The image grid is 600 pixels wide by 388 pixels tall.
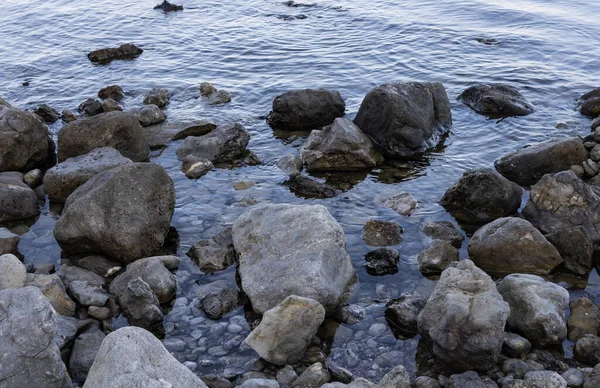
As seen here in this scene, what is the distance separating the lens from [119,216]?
12094mm

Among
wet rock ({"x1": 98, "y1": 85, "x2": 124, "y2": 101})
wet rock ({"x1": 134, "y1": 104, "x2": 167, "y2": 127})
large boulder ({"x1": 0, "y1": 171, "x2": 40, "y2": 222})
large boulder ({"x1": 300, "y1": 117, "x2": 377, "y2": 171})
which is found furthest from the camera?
wet rock ({"x1": 98, "y1": 85, "x2": 124, "y2": 101})

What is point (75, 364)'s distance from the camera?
9320mm

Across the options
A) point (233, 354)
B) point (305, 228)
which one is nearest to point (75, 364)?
point (233, 354)

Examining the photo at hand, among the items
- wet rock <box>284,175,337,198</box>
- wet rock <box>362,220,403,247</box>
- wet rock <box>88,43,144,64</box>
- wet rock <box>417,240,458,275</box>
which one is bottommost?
wet rock <box>88,43,144,64</box>

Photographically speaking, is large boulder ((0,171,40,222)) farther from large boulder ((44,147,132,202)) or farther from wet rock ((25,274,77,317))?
wet rock ((25,274,77,317))

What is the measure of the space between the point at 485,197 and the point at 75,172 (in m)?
8.61

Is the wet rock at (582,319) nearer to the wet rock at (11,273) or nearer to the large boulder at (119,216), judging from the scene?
the large boulder at (119,216)

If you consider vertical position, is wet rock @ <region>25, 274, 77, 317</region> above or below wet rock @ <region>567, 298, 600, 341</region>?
below

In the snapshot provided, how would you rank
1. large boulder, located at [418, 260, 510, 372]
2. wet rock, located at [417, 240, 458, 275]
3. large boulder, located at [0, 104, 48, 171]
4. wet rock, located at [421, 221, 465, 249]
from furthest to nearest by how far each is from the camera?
large boulder, located at [0, 104, 48, 171], wet rock, located at [421, 221, 465, 249], wet rock, located at [417, 240, 458, 275], large boulder, located at [418, 260, 510, 372]

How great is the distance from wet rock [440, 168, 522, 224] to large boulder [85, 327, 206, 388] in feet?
23.9

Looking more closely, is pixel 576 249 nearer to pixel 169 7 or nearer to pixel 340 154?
pixel 340 154

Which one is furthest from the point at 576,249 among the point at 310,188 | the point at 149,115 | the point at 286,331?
the point at 149,115

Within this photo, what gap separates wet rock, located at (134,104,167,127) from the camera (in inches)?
725

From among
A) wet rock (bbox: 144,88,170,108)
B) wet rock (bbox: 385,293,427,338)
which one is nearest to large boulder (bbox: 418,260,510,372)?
wet rock (bbox: 385,293,427,338)
